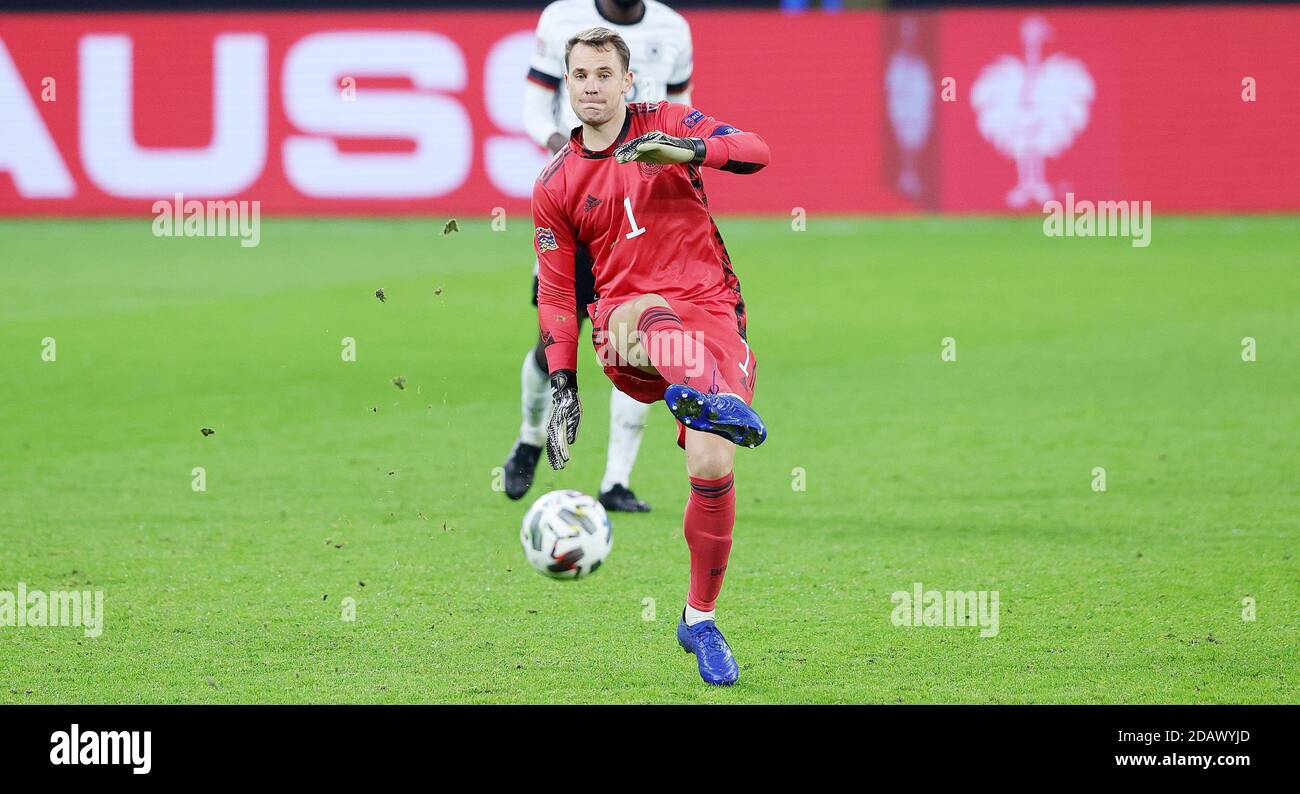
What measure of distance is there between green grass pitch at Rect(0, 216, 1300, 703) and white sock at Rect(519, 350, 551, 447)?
13.9 inches

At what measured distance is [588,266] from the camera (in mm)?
6879

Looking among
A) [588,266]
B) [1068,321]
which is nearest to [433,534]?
[588,266]

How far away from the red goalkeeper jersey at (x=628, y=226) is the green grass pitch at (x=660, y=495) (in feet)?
3.46

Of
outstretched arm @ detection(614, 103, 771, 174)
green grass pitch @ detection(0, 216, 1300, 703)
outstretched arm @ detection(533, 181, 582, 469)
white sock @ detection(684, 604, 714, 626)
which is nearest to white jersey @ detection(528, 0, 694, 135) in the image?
green grass pitch @ detection(0, 216, 1300, 703)

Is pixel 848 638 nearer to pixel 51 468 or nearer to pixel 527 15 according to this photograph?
pixel 51 468

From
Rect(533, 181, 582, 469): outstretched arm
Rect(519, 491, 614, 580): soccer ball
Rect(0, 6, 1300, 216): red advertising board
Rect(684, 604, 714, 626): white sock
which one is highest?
Rect(0, 6, 1300, 216): red advertising board

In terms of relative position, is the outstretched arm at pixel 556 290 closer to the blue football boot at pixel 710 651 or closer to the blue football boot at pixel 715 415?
the blue football boot at pixel 715 415

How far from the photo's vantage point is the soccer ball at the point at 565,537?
16.3ft

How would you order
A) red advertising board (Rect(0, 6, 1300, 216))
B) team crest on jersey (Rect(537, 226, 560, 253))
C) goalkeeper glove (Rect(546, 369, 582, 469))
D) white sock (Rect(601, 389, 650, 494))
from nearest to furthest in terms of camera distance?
goalkeeper glove (Rect(546, 369, 582, 469)) → team crest on jersey (Rect(537, 226, 560, 253)) → white sock (Rect(601, 389, 650, 494)) → red advertising board (Rect(0, 6, 1300, 216))

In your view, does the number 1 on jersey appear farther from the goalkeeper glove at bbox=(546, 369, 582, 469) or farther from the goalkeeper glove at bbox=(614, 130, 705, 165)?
the goalkeeper glove at bbox=(546, 369, 582, 469)

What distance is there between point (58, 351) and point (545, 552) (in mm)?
7767

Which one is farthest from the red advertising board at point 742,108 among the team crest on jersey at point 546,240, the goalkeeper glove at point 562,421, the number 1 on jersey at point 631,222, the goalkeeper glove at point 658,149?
the goalkeeper glove at point 658,149

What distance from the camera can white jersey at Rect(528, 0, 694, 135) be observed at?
293 inches

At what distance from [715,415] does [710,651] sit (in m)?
0.69
